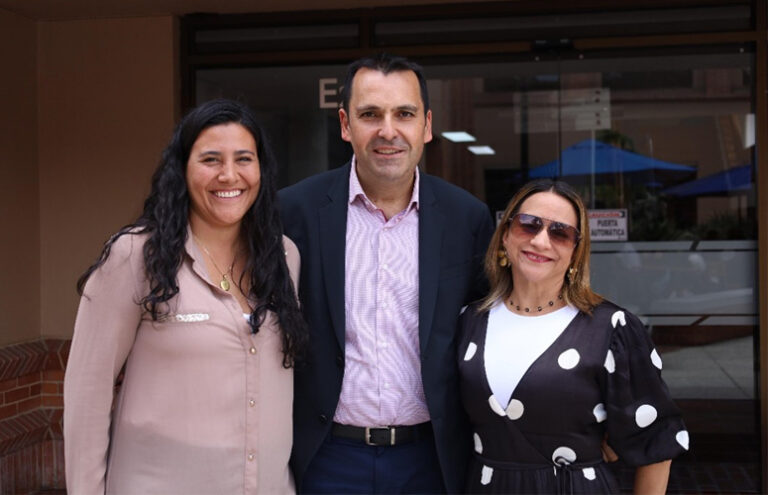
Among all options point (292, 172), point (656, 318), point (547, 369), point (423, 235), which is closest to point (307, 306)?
point (423, 235)

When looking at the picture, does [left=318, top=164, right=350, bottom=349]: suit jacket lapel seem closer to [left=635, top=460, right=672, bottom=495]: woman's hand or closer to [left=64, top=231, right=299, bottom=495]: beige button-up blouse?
[left=64, top=231, right=299, bottom=495]: beige button-up blouse

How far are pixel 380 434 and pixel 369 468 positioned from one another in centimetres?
13

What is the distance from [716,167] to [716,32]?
0.89 meters

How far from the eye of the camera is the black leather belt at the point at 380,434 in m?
3.22

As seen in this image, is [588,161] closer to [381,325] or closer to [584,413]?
[381,325]

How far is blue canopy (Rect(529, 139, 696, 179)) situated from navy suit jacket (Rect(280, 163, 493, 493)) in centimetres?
298

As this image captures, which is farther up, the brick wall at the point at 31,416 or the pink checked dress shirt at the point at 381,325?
the pink checked dress shirt at the point at 381,325

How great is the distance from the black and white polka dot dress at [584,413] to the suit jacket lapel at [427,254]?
1.17 ft

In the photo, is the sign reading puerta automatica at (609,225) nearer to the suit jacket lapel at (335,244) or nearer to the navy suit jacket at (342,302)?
the navy suit jacket at (342,302)

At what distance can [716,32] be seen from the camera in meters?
5.89

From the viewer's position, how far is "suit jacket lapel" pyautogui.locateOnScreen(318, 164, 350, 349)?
10.6 feet

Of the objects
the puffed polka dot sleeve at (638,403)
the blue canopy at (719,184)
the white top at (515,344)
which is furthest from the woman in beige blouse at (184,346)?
the blue canopy at (719,184)

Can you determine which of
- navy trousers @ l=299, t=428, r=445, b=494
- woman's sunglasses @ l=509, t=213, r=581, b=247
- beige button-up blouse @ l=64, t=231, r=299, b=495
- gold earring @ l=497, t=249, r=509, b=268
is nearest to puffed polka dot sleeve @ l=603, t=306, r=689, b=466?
woman's sunglasses @ l=509, t=213, r=581, b=247

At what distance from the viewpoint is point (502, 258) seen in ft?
10.5
